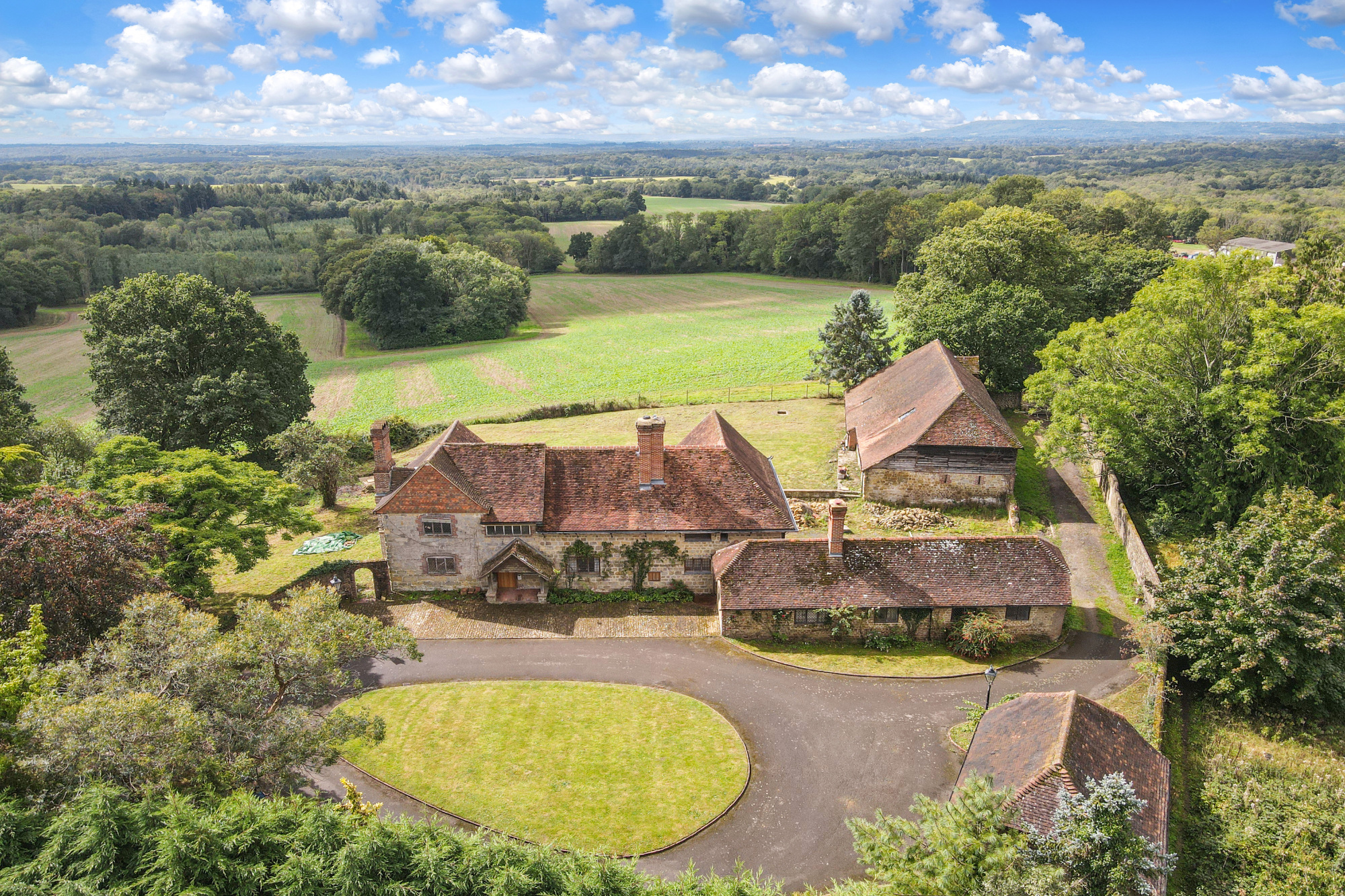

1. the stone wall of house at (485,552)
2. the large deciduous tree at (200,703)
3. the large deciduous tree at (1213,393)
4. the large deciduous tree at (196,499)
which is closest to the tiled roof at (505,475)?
the stone wall of house at (485,552)

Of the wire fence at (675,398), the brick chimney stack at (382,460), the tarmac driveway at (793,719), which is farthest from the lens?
the wire fence at (675,398)

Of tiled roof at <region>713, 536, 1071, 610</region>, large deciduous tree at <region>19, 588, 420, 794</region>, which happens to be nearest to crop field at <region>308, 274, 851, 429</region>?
tiled roof at <region>713, 536, 1071, 610</region>

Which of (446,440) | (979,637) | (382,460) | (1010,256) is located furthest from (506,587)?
(1010,256)

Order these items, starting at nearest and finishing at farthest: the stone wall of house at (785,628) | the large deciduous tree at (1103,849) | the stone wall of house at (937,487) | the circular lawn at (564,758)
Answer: the large deciduous tree at (1103,849) < the circular lawn at (564,758) < the stone wall of house at (785,628) < the stone wall of house at (937,487)

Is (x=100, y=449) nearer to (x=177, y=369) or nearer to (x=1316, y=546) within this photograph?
(x=177, y=369)

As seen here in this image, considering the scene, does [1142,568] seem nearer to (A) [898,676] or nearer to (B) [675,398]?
(A) [898,676]

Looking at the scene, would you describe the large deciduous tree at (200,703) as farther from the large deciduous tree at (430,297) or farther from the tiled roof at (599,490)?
the large deciduous tree at (430,297)
